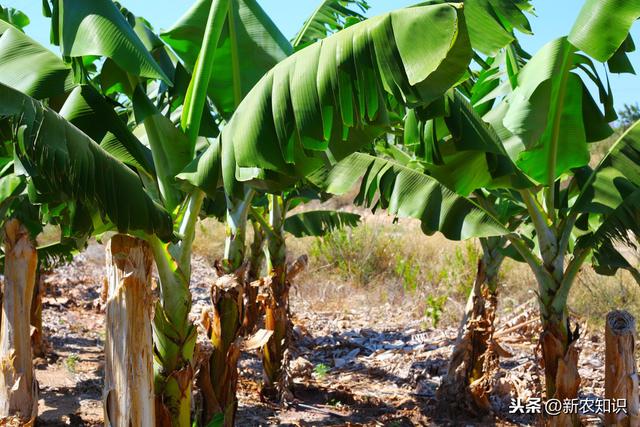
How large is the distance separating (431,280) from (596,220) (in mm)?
7632

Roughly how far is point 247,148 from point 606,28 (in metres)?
2.18

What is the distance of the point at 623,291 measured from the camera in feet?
32.7

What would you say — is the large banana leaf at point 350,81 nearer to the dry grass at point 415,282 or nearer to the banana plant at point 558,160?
the banana plant at point 558,160

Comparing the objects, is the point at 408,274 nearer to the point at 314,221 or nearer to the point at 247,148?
the point at 314,221

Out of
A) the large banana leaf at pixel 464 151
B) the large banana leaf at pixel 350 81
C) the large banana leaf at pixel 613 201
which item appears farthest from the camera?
the large banana leaf at pixel 613 201

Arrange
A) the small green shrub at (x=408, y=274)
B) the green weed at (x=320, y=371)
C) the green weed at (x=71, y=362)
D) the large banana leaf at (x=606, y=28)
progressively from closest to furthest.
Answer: the large banana leaf at (x=606, y=28), the green weed at (x=71, y=362), the green weed at (x=320, y=371), the small green shrub at (x=408, y=274)

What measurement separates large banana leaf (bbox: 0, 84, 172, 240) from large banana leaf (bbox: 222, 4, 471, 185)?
0.53 meters

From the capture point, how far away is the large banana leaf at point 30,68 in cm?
405

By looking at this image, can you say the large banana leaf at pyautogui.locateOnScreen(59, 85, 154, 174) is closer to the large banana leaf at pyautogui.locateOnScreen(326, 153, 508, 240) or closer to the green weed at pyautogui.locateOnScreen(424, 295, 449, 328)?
the large banana leaf at pyautogui.locateOnScreen(326, 153, 508, 240)

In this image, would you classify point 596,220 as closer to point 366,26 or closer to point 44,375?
point 366,26

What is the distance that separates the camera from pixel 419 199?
4.88 meters

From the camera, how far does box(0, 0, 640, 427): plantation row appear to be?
300cm

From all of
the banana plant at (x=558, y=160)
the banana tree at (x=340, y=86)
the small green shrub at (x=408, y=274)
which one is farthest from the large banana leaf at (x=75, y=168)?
the small green shrub at (x=408, y=274)

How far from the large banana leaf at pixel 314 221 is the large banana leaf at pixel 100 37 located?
14.8 ft
